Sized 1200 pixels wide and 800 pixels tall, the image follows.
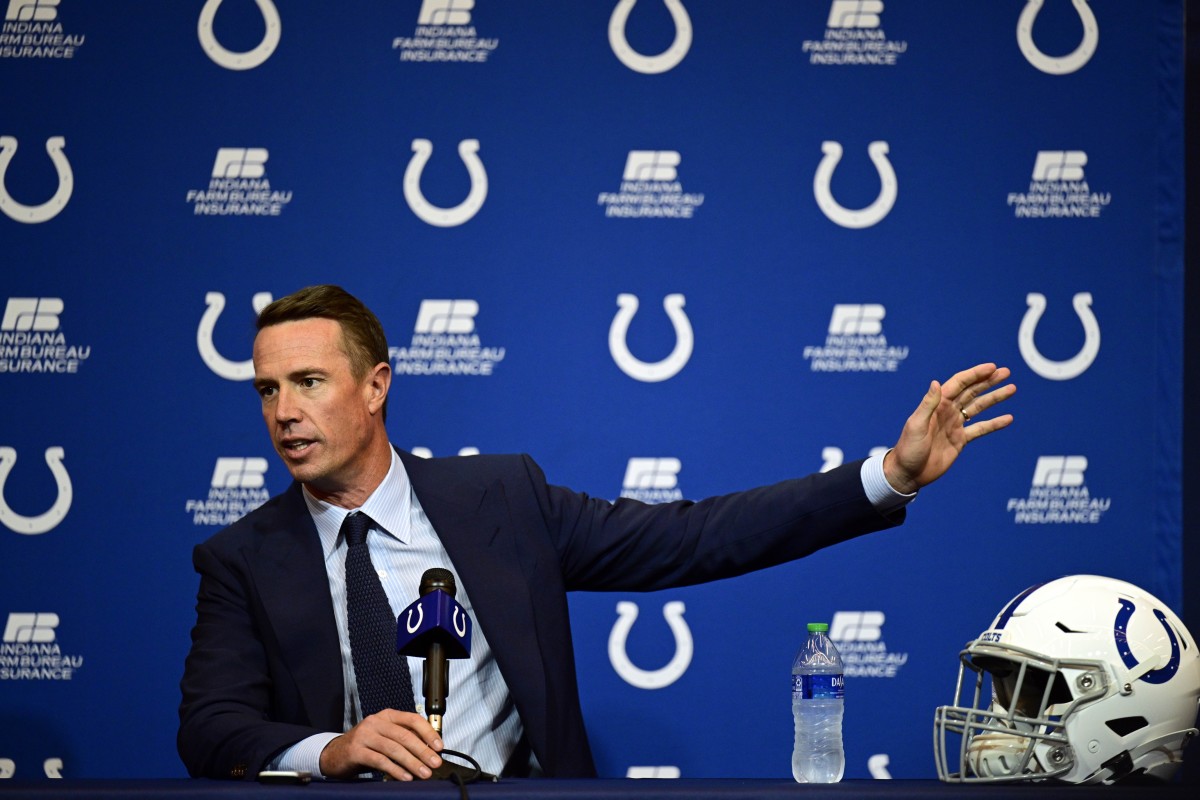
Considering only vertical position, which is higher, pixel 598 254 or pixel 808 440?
pixel 598 254

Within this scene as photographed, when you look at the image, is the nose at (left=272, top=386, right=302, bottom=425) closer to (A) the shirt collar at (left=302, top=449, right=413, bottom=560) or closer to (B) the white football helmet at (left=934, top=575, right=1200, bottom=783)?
(A) the shirt collar at (left=302, top=449, right=413, bottom=560)

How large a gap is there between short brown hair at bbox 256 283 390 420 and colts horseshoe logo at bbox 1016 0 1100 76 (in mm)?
2056

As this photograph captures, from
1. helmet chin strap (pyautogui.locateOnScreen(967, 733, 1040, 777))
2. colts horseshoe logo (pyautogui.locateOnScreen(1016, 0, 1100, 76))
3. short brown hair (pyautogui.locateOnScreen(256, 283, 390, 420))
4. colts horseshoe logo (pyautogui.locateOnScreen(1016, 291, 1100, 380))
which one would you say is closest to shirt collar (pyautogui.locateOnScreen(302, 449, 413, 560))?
short brown hair (pyautogui.locateOnScreen(256, 283, 390, 420))

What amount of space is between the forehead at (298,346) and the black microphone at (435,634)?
3.05ft

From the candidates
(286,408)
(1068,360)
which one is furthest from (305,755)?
(1068,360)

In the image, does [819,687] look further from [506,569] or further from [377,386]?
[377,386]

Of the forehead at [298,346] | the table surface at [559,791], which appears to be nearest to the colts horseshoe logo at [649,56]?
the forehead at [298,346]

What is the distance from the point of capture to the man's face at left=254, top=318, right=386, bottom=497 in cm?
255

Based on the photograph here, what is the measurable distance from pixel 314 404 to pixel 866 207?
1732 mm

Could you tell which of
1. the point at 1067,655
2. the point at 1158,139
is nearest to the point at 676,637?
the point at 1067,655

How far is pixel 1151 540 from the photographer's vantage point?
3443mm

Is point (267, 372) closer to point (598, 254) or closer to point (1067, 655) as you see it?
point (598, 254)

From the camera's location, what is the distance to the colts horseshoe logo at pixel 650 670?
3.45 metres

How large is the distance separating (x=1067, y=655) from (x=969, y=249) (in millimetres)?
1789
